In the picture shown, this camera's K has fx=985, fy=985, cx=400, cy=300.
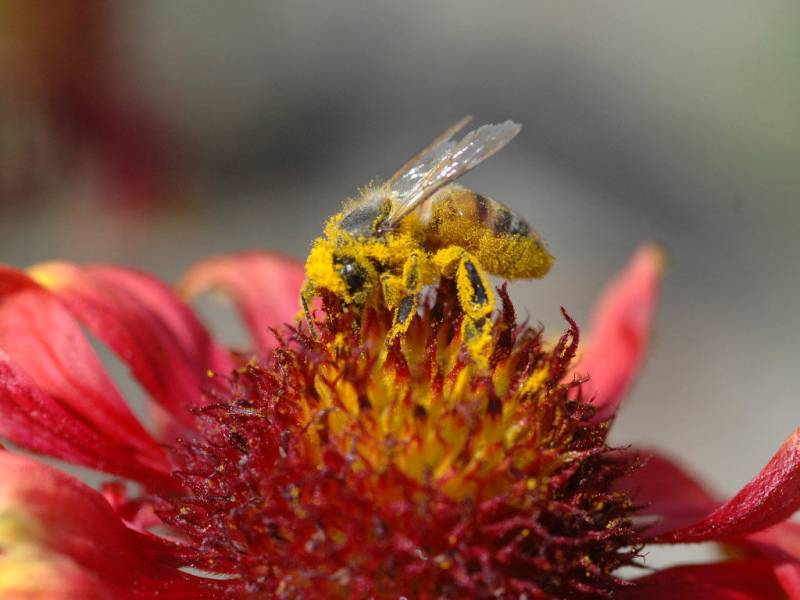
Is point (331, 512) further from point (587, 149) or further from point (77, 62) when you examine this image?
point (587, 149)

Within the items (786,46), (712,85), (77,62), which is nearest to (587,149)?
(712,85)

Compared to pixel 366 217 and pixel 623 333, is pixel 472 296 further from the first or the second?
pixel 623 333

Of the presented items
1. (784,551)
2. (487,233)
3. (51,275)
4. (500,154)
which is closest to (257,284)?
(51,275)

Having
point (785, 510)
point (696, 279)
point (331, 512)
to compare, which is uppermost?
point (696, 279)

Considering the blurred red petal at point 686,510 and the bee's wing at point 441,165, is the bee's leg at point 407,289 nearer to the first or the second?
the bee's wing at point 441,165

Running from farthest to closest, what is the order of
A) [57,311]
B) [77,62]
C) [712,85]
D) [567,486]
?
[712,85]
[77,62]
[57,311]
[567,486]

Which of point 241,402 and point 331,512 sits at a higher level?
point 241,402

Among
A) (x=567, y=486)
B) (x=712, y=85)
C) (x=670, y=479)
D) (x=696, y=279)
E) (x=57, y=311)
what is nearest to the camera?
(x=567, y=486)
